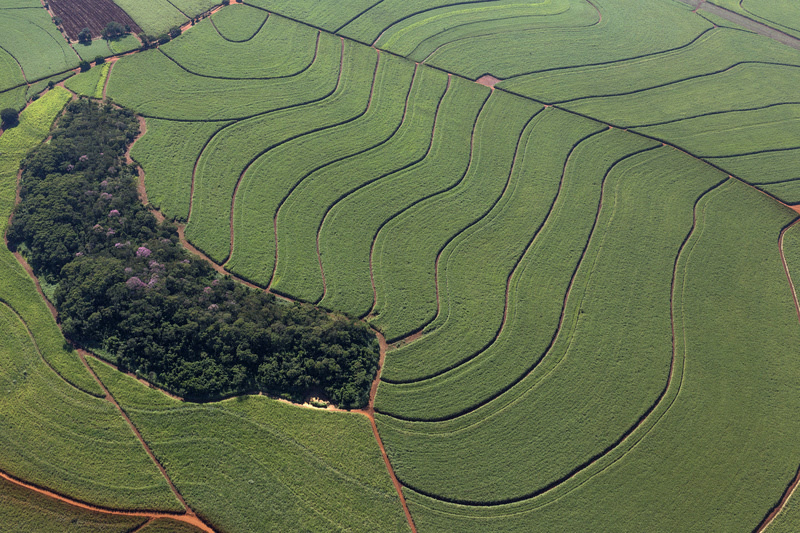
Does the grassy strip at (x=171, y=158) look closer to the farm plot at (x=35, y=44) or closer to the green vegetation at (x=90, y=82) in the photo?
the green vegetation at (x=90, y=82)

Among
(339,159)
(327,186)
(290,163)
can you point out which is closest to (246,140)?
(290,163)

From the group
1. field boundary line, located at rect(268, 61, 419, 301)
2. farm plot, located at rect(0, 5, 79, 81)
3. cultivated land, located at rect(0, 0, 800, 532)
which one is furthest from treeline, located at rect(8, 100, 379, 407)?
farm plot, located at rect(0, 5, 79, 81)

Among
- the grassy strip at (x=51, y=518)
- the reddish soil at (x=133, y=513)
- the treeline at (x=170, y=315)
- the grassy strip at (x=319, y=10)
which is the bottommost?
the grassy strip at (x=51, y=518)

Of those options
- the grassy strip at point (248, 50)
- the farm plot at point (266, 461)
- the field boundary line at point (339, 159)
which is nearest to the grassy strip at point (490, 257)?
the farm plot at point (266, 461)

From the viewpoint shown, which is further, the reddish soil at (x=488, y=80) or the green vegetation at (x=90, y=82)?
the reddish soil at (x=488, y=80)

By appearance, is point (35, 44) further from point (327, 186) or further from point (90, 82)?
point (327, 186)

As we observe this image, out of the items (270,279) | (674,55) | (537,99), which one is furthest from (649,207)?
(270,279)
